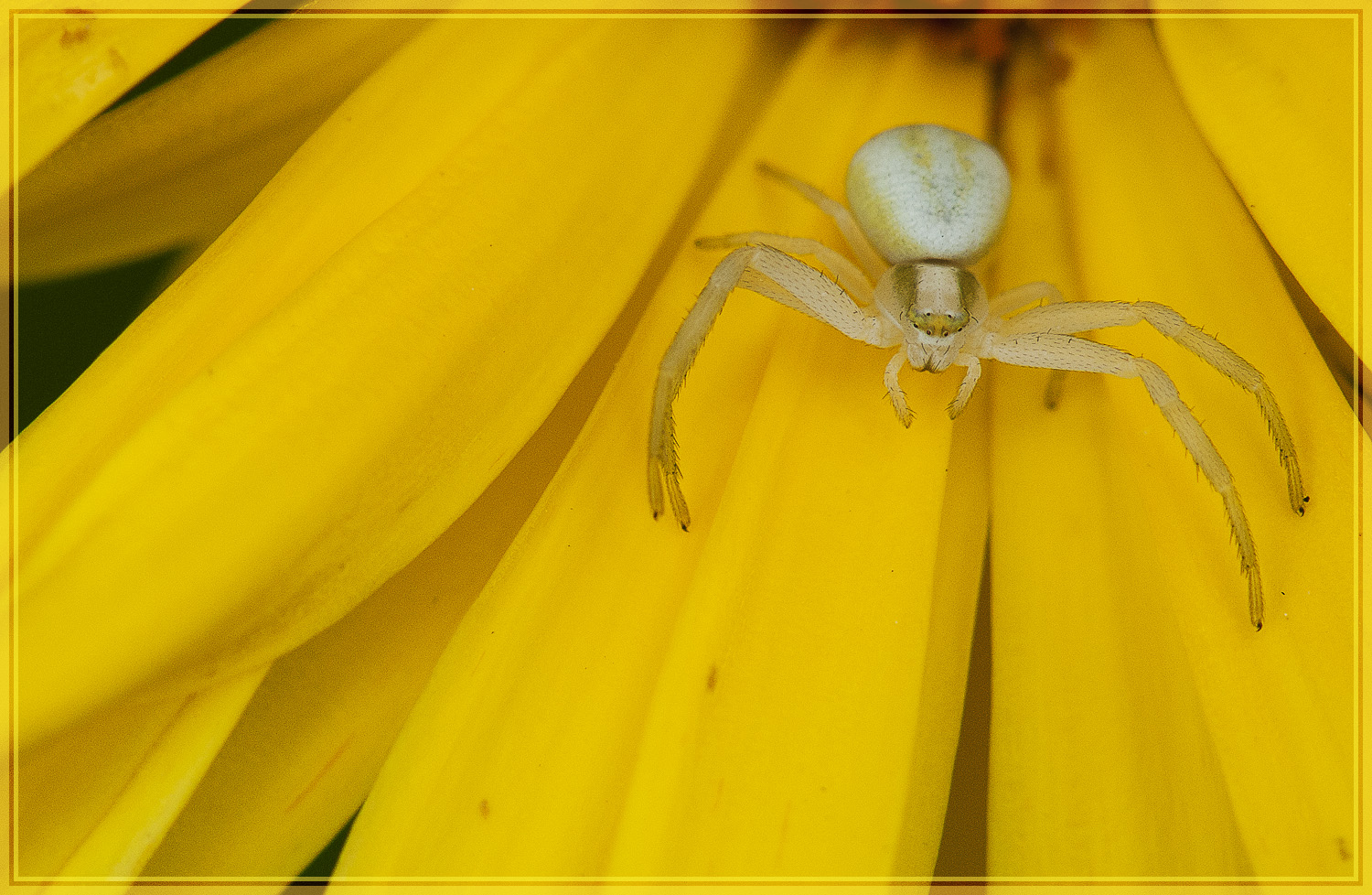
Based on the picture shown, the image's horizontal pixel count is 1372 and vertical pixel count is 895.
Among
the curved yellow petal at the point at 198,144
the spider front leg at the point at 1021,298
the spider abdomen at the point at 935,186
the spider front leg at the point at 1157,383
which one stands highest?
the curved yellow petal at the point at 198,144

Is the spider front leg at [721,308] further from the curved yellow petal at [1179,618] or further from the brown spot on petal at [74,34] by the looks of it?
the brown spot on petal at [74,34]

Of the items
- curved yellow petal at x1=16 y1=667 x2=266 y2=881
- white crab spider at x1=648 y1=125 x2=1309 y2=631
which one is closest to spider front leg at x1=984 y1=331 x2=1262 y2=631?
white crab spider at x1=648 y1=125 x2=1309 y2=631

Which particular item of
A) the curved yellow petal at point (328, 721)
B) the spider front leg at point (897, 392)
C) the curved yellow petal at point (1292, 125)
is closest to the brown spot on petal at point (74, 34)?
the curved yellow petal at point (328, 721)

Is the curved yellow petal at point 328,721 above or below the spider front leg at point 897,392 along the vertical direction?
below

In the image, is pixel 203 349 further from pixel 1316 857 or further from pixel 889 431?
pixel 1316 857

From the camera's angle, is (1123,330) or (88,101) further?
(1123,330)

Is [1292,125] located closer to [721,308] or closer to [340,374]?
[721,308]

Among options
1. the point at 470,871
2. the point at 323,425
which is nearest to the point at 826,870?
the point at 470,871
